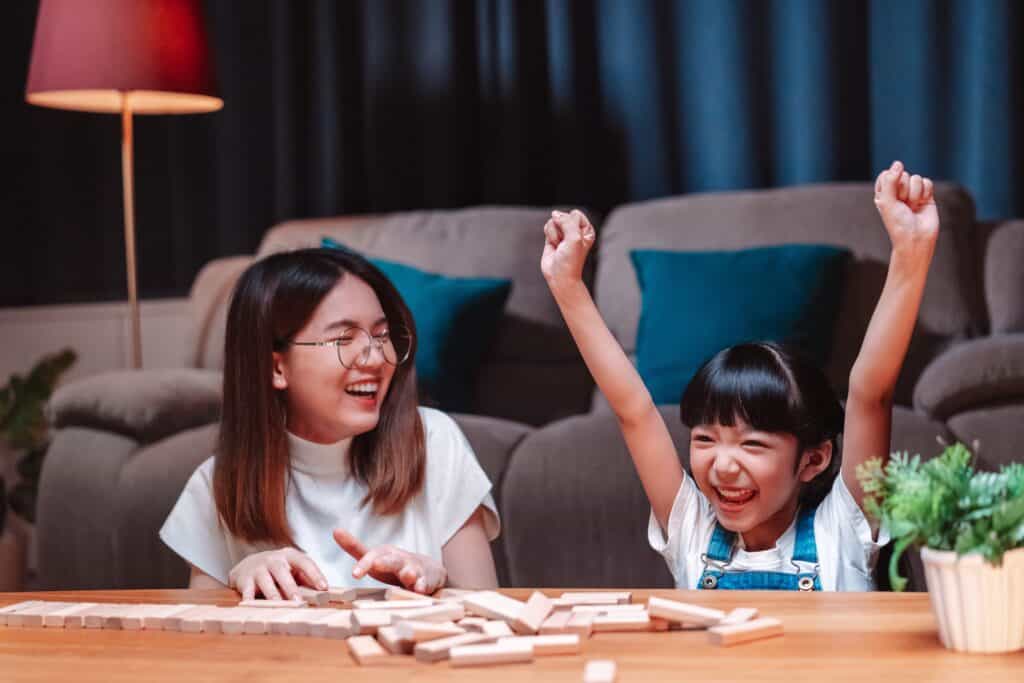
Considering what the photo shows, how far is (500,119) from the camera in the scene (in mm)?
3881

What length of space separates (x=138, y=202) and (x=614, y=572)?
2565 mm

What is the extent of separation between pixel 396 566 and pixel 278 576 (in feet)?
0.40

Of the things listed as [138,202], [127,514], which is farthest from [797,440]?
[138,202]

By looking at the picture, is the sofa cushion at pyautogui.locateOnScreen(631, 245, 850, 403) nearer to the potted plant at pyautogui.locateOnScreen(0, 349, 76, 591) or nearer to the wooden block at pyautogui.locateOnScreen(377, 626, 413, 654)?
the potted plant at pyautogui.locateOnScreen(0, 349, 76, 591)

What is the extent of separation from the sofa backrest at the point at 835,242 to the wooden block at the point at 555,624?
1.96 meters

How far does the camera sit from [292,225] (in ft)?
12.0

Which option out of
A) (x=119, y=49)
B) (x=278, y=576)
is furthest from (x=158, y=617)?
(x=119, y=49)

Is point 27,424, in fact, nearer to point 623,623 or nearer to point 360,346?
point 360,346

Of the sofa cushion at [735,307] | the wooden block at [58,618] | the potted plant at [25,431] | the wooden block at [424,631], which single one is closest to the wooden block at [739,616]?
the wooden block at [424,631]

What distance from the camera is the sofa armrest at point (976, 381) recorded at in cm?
240

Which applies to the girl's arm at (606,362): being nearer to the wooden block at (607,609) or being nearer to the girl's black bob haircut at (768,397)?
the girl's black bob haircut at (768,397)

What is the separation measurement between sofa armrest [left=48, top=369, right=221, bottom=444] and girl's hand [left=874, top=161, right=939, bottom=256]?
189 centimetres

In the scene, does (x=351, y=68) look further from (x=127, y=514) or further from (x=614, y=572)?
(x=614, y=572)

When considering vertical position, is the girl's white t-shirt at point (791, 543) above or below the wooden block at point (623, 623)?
below
